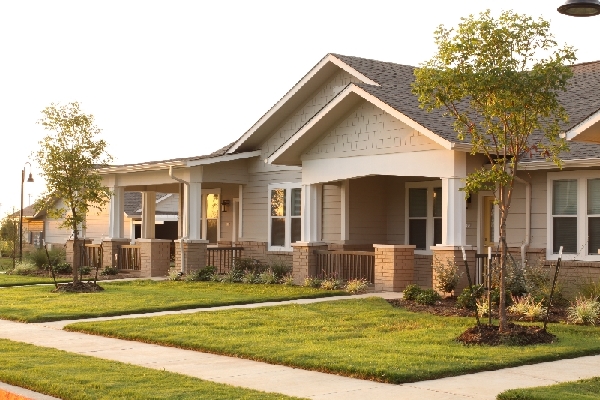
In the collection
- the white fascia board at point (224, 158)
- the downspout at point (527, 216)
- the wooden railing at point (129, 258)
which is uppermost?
the white fascia board at point (224, 158)

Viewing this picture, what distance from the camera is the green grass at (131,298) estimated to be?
Answer: 55.3 ft

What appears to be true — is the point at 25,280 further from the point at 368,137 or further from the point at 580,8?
the point at 580,8

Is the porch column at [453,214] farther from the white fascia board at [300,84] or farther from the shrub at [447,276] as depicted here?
the white fascia board at [300,84]

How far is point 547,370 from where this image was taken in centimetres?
1026

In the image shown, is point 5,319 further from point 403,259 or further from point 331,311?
point 403,259

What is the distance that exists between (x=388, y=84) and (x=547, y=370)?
1297 centimetres

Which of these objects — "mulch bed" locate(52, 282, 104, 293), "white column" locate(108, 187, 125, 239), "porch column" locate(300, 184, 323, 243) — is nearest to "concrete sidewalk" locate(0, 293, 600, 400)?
"mulch bed" locate(52, 282, 104, 293)

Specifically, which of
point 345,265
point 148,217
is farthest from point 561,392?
point 148,217

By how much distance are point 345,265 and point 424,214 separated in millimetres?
2486

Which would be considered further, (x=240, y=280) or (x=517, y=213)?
(x=240, y=280)

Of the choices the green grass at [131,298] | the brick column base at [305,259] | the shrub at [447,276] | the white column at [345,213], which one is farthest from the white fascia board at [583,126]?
the white column at [345,213]

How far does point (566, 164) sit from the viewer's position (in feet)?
58.2

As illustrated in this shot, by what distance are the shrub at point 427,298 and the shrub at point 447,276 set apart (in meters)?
0.78

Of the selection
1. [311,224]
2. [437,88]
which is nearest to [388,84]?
[311,224]
